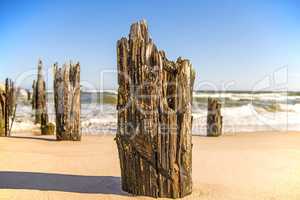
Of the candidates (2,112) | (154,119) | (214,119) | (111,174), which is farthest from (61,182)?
(214,119)

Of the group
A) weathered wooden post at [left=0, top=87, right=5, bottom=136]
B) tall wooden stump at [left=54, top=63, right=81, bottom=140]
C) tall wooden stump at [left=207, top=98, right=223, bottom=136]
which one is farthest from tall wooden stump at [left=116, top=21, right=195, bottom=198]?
tall wooden stump at [left=207, top=98, right=223, bottom=136]

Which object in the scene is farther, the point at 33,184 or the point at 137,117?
the point at 33,184

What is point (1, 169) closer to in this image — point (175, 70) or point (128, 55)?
point (128, 55)

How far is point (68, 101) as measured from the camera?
10.1 metres

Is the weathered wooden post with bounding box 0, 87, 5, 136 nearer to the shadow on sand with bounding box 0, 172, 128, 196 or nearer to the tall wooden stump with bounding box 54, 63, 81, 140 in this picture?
the tall wooden stump with bounding box 54, 63, 81, 140

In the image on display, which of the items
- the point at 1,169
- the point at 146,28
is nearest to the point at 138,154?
the point at 146,28

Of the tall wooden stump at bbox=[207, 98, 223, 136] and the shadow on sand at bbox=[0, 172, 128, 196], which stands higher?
the tall wooden stump at bbox=[207, 98, 223, 136]

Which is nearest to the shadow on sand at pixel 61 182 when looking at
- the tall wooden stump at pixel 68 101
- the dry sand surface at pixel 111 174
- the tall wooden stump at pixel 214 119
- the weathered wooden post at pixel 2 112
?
the dry sand surface at pixel 111 174

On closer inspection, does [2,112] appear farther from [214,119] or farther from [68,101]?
[214,119]

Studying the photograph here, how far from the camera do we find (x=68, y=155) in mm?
7520

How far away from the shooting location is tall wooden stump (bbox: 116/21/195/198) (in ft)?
13.0

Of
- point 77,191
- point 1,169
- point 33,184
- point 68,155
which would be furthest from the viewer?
point 68,155

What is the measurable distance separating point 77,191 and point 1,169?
2.19m

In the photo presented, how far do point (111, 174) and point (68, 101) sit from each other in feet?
16.9
